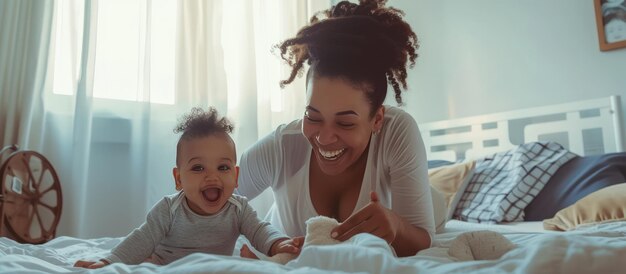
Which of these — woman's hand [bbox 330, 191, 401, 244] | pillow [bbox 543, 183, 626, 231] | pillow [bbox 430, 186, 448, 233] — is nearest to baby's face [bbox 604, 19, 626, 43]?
pillow [bbox 543, 183, 626, 231]

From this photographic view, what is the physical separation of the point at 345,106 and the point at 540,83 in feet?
6.00

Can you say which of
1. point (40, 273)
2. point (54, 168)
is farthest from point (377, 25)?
point (54, 168)

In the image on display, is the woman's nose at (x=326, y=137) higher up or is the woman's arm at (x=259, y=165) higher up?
the woman's nose at (x=326, y=137)

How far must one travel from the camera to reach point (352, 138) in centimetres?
109

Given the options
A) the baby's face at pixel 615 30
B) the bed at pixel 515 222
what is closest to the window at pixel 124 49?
the bed at pixel 515 222

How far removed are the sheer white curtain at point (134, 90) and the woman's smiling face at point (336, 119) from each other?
1.49m

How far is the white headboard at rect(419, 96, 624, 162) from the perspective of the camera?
2.18m

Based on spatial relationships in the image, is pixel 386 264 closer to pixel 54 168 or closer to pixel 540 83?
pixel 54 168

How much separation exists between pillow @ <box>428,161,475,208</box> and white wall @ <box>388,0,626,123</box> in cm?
63

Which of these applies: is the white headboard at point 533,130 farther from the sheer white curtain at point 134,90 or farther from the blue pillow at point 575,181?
the sheer white curtain at point 134,90

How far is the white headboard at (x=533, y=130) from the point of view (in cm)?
218

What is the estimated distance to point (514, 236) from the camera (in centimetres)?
111

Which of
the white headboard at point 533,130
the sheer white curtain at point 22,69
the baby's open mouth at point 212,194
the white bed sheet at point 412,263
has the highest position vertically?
the sheer white curtain at point 22,69

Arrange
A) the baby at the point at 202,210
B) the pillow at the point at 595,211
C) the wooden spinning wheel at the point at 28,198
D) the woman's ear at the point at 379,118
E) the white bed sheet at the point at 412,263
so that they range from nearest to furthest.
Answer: the white bed sheet at the point at 412,263 → the baby at the point at 202,210 → the woman's ear at the point at 379,118 → the pillow at the point at 595,211 → the wooden spinning wheel at the point at 28,198
